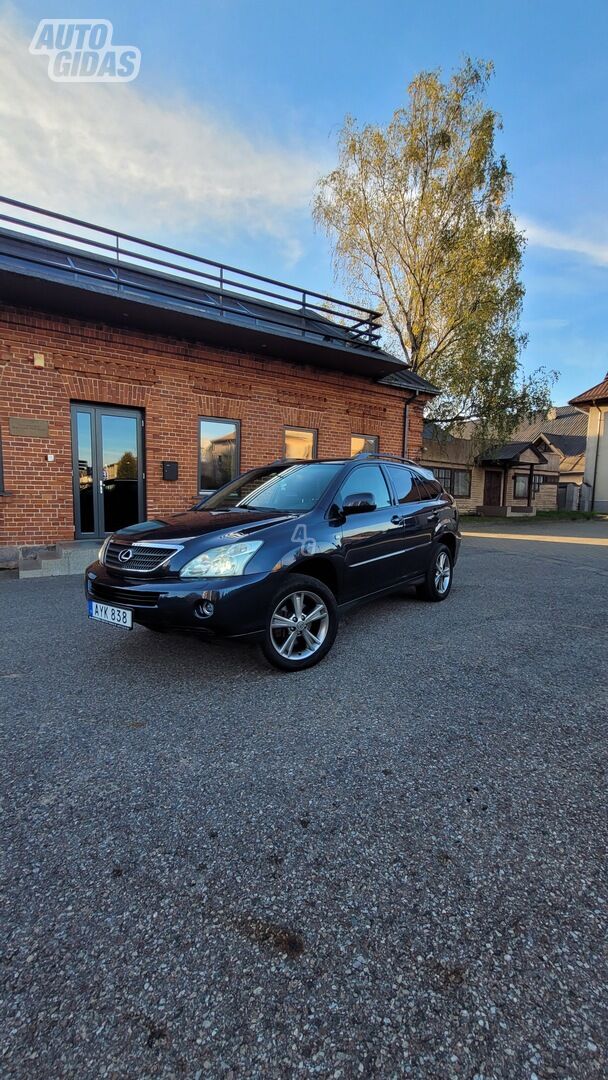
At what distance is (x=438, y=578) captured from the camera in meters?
5.92

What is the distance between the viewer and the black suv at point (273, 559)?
10.8 feet

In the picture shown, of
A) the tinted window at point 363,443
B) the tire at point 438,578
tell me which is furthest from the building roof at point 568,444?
the tire at point 438,578

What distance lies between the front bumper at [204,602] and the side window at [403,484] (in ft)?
7.28

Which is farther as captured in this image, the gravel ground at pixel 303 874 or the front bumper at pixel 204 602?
the front bumper at pixel 204 602

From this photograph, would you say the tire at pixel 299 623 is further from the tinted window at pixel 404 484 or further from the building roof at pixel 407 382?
the building roof at pixel 407 382

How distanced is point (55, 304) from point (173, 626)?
671 cm

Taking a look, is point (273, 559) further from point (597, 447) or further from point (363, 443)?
point (597, 447)

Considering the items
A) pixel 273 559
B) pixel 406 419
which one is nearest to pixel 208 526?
pixel 273 559

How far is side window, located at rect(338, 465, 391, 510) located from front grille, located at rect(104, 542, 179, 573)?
155 centimetres

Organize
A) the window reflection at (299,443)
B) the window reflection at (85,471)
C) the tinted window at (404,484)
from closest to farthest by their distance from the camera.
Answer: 1. the tinted window at (404,484)
2. the window reflection at (85,471)
3. the window reflection at (299,443)

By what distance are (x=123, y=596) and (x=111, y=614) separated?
21cm

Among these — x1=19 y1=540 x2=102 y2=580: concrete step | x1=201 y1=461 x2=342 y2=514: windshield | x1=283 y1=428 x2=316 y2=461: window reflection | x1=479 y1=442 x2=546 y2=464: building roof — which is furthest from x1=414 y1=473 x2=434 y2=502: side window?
x1=479 y1=442 x2=546 y2=464: building roof

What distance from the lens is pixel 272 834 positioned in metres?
1.99

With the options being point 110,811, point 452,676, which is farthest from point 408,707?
point 110,811
